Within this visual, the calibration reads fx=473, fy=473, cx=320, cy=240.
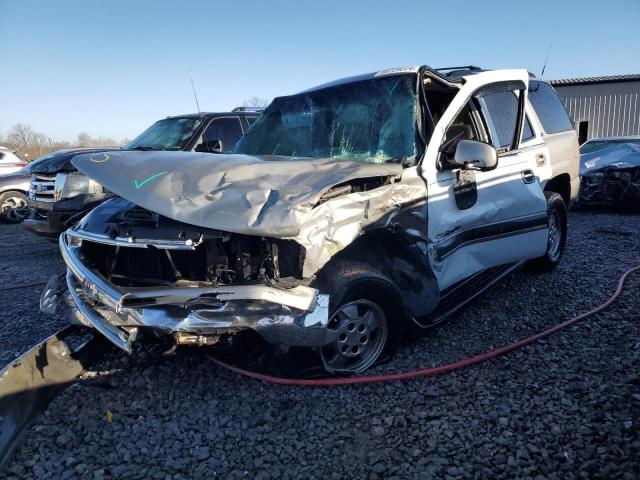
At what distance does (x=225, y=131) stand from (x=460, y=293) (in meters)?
5.07

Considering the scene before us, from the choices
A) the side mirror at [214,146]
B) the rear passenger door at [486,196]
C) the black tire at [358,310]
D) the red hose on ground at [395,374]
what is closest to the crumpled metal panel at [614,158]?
the rear passenger door at [486,196]

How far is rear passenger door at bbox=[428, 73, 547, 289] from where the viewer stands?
11.6ft

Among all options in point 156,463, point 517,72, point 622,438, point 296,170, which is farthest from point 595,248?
point 156,463

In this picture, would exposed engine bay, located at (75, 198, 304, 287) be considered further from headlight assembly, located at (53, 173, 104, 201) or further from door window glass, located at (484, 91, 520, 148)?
headlight assembly, located at (53, 173, 104, 201)

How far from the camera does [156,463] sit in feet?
7.99

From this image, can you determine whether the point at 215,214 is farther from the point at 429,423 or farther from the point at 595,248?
the point at 595,248

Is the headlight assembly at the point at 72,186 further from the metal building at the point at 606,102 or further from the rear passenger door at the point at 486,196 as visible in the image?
the metal building at the point at 606,102

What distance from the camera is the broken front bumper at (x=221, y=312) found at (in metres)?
2.59

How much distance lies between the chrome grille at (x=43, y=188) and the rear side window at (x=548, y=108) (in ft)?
19.9

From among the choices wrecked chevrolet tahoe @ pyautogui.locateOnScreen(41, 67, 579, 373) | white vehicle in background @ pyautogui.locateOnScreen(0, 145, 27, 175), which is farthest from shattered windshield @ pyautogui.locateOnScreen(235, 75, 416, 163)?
white vehicle in background @ pyautogui.locateOnScreen(0, 145, 27, 175)

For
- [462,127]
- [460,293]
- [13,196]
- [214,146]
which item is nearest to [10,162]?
[13,196]

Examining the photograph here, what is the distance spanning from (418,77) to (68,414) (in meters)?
3.36

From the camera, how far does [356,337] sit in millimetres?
Answer: 3158

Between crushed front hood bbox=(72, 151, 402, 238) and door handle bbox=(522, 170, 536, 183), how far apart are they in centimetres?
166
